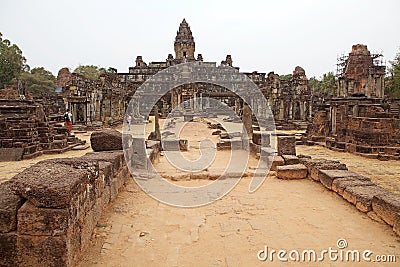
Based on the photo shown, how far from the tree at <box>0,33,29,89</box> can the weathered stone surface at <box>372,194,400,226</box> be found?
4986 centimetres

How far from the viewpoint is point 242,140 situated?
44.4ft

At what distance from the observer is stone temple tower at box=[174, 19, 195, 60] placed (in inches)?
1825

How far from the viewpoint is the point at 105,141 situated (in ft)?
24.3

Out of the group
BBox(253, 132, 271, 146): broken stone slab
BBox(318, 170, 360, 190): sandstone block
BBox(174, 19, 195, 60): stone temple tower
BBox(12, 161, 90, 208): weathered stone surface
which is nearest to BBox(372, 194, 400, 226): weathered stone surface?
BBox(318, 170, 360, 190): sandstone block

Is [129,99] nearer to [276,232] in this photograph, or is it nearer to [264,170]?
[264,170]

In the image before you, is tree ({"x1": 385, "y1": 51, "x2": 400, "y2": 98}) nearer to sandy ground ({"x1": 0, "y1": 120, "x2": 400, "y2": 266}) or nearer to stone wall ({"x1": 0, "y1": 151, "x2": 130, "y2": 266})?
sandy ground ({"x1": 0, "y1": 120, "x2": 400, "y2": 266})

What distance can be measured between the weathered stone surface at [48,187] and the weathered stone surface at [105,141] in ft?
12.3

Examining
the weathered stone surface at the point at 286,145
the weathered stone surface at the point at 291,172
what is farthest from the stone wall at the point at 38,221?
the weathered stone surface at the point at 286,145

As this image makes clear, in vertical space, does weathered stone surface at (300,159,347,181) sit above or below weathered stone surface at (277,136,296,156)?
below

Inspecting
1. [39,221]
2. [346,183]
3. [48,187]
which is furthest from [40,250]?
[346,183]

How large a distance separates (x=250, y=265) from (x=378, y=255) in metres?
1.60

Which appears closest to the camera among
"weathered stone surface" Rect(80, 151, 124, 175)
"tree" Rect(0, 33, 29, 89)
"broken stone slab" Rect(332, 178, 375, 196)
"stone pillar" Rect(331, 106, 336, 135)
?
"weathered stone surface" Rect(80, 151, 124, 175)

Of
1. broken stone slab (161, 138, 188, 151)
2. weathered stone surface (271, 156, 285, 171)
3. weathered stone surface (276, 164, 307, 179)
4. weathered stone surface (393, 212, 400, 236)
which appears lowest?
weathered stone surface (393, 212, 400, 236)

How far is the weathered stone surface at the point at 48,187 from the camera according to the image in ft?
10.3
